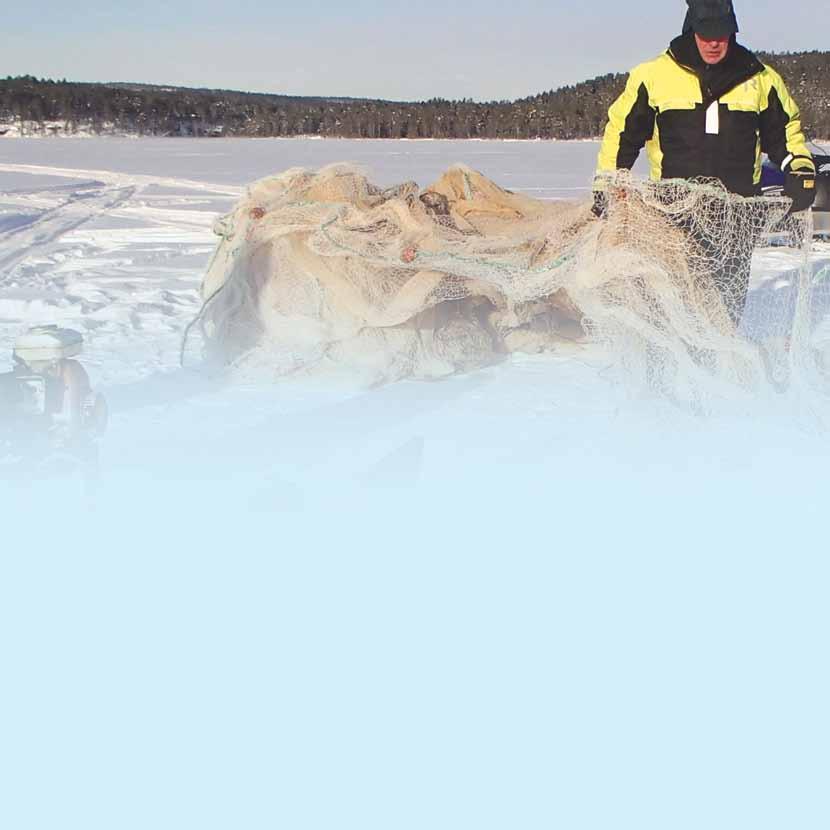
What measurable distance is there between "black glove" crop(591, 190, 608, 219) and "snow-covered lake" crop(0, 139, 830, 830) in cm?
72

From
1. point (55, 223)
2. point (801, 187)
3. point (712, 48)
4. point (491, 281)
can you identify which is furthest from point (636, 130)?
point (55, 223)

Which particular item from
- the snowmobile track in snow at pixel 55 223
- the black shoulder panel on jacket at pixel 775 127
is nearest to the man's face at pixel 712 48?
the black shoulder panel on jacket at pixel 775 127

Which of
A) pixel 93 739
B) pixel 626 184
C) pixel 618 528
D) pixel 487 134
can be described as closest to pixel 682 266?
pixel 626 184

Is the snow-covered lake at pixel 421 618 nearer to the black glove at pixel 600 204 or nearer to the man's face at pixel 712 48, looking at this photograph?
the black glove at pixel 600 204

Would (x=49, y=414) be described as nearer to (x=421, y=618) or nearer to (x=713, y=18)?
(x=421, y=618)

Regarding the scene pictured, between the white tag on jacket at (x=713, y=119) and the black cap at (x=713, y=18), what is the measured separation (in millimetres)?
261

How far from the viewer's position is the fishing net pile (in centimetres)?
351

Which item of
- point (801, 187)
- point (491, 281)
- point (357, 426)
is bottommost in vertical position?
point (357, 426)

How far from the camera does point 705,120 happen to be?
141 inches

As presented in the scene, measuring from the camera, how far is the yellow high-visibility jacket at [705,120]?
3.53 m

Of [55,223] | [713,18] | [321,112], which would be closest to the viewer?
[713,18]

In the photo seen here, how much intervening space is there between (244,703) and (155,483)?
1231 millimetres

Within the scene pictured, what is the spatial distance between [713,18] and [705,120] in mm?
380

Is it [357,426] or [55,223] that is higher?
[55,223]
